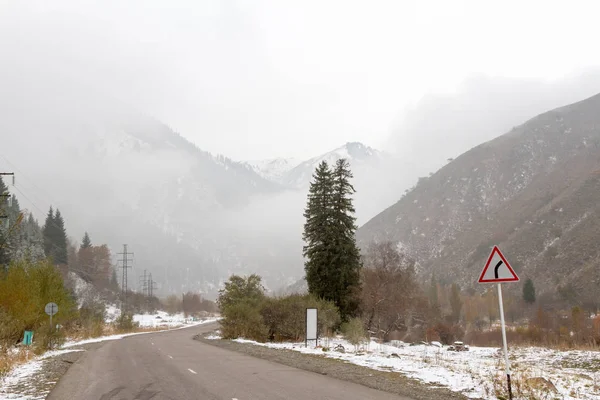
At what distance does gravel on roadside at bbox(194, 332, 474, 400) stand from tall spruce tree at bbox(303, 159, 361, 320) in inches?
807

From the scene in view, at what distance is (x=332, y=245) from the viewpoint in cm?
4662

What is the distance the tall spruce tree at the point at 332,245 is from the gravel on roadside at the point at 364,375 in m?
20.5

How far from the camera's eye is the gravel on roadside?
13312 mm

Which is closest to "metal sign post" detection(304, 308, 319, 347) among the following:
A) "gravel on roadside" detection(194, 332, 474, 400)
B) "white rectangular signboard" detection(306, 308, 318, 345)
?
"white rectangular signboard" detection(306, 308, 318, 345)

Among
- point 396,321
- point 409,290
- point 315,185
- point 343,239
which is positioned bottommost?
point 396,321

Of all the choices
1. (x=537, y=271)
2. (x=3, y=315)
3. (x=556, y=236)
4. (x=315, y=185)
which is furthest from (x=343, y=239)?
(x=556, y=236)

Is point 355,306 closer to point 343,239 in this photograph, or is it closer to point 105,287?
point 343,239

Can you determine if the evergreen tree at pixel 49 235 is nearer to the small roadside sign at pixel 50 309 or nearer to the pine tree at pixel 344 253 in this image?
the small roadside sign at pixel 50 309

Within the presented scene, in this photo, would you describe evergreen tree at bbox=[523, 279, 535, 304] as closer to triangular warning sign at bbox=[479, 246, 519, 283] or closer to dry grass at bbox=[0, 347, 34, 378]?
dry grass at bbox=[0, 347, 34, 378]

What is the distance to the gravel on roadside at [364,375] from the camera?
13.3m

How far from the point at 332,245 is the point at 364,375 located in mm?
29615

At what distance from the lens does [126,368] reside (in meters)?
19.8

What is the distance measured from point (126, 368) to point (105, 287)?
136 metres

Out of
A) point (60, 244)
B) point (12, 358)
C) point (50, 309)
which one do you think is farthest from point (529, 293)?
point (12, 358)
